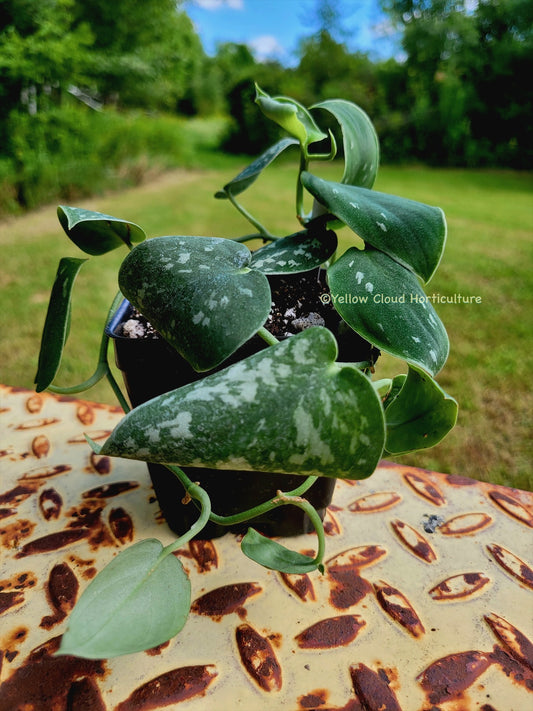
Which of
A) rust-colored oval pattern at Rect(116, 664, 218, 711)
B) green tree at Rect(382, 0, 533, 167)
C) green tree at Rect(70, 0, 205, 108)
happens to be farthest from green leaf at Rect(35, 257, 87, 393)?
green tree at Rect(382, 0, 533, 167)

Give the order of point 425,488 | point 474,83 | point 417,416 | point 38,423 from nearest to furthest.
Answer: point 417,416, point 425,488, point 38,423, point 474,83

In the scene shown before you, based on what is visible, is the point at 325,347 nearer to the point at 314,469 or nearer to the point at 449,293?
the point at 314,469

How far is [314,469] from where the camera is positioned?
1.18ft

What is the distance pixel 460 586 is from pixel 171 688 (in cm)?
29

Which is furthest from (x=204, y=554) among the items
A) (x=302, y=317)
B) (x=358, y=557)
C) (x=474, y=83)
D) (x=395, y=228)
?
(x=474, y=83)

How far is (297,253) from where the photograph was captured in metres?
0.48

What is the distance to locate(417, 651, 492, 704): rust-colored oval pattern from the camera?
1.40 ft

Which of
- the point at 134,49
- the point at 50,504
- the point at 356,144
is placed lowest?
the point at 50,504

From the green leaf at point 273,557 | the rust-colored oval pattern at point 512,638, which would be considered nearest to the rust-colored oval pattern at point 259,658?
the green leaf at point 273,557

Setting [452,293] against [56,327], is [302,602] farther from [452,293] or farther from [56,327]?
[452,293]

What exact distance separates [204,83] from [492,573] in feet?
39.4

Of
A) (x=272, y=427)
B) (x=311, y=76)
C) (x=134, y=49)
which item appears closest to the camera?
(x=272, y=427)

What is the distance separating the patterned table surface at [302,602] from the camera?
427mm

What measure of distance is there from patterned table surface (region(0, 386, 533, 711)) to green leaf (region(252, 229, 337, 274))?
0.31m
